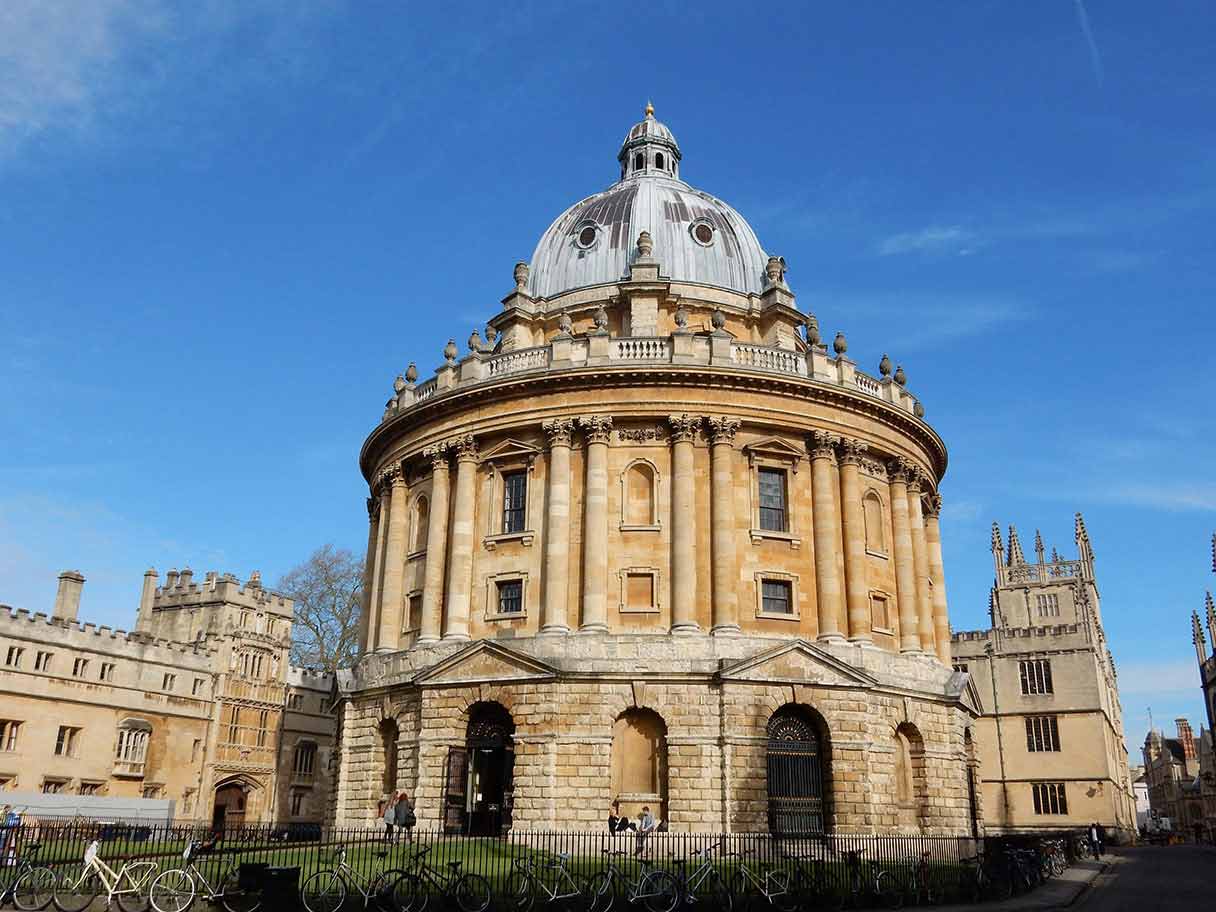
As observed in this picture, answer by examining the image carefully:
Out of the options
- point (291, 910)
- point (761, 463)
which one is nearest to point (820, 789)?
point (761, 463)

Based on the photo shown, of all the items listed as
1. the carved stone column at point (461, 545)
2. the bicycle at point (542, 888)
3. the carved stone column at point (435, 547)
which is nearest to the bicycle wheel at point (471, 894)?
the bicycle at point (542, 888)

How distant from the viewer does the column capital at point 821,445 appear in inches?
1438

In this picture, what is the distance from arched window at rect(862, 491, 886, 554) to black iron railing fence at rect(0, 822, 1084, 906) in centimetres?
1010

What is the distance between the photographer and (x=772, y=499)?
3628 centimetres

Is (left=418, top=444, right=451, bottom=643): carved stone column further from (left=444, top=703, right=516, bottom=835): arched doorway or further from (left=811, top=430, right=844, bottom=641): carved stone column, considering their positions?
→ (left=811, top=430, right=844, bottom=641): carved stone column

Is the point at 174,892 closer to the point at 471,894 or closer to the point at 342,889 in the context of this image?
the point at 342,889

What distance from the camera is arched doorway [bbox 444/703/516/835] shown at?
32625 mm

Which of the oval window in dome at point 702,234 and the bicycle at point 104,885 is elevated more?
the oval window in dome at point 702,234

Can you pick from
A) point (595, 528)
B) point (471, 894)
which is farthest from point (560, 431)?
point (471, 894)

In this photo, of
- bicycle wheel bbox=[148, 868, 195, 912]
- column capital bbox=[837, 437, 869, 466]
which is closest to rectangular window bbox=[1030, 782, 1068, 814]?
column capital bbox=[837, 437, 869, 466]

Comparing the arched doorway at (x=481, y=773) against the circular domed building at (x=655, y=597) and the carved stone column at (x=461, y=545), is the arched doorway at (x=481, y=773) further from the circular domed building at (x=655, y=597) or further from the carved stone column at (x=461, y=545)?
the carved stone column at (x=461, y=545)

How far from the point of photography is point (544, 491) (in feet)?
118

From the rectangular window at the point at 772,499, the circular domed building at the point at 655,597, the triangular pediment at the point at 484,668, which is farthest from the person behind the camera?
the rectangular window at the point at 772,499

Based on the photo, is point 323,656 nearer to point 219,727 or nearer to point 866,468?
point 219,727
